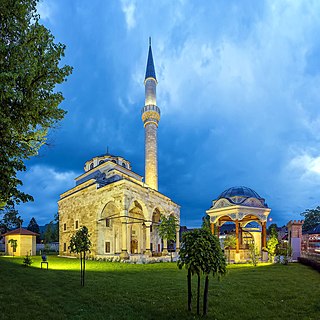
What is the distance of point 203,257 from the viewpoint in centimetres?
632

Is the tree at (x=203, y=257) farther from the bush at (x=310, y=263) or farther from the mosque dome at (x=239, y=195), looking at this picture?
the mosque dome at (x=239, y=195)

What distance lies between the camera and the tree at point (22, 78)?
271 inches

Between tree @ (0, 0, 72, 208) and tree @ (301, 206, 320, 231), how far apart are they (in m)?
55.7

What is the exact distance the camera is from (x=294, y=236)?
64.5 ft

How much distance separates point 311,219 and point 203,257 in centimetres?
5597

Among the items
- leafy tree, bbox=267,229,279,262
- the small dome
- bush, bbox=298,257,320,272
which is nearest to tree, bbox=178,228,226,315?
bush, bbox=298,257,320,272

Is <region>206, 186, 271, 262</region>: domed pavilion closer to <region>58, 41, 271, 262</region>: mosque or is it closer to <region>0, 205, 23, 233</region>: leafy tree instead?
<region>58, 41, 271, 262</region>: mosque

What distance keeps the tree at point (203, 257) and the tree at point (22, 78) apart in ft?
15.4

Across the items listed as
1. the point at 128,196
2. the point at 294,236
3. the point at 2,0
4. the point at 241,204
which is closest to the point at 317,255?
the point at 294,236

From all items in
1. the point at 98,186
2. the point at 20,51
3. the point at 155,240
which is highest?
the point at 20,51

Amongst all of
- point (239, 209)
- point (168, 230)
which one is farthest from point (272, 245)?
point (168, 230)

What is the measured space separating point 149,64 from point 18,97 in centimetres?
4004

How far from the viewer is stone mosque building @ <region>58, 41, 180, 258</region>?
2580 cm

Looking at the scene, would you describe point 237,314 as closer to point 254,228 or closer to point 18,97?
point 18,97
